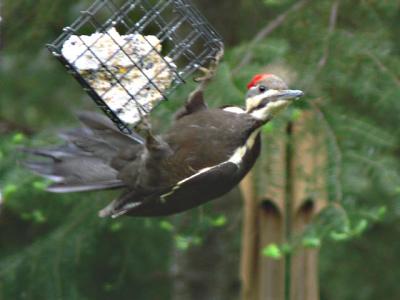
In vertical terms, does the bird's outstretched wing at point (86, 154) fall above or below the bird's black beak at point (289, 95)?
above

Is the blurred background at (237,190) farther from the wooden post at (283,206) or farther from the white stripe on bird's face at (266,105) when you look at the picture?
the white stripe on bird's face at (266,105)

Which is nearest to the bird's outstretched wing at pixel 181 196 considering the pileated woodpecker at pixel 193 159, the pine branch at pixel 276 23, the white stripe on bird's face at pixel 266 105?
the pileated woodpecker at pixel 193 159

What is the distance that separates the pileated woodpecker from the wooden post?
490 millimetres

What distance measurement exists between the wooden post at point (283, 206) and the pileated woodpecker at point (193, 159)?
49 cm

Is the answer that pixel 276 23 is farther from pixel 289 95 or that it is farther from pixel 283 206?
pixel 289 95

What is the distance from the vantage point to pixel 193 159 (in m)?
3.91

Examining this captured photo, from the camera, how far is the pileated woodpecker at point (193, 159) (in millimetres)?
3805

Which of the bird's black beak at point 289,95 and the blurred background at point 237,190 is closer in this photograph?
the bird's black beak at point 289,95

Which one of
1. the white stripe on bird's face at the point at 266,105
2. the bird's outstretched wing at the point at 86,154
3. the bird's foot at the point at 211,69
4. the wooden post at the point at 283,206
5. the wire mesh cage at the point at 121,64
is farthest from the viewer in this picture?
the wooden post at the point at 283,206

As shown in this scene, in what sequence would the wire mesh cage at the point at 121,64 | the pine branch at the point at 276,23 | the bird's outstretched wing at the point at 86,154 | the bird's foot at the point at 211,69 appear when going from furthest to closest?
the pine branch at the point at 276,23 < the bird's outstretched wing at the point at 86,154 < the bird's foot at the point at 211,69 < the wire mesh cage at the point at 121,64

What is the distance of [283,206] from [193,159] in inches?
41.4

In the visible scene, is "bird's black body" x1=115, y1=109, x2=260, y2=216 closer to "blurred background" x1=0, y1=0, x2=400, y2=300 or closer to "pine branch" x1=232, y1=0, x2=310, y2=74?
"blurred background" x1=0, y1=0, x2=400, y2=300

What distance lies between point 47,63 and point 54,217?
4.20 ft

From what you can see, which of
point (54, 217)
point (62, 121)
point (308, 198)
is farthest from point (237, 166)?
point (62, 121)
